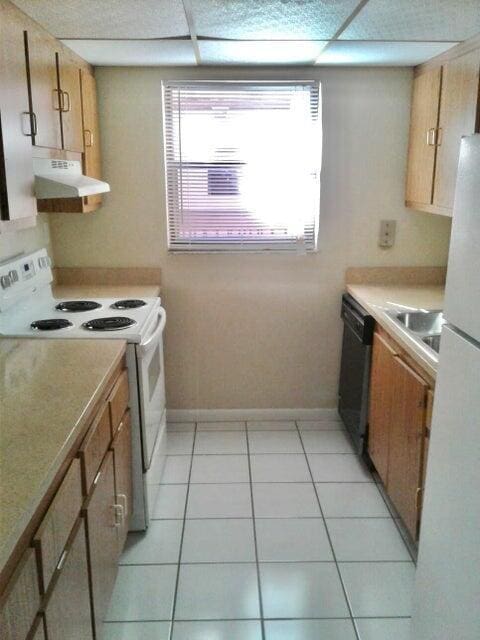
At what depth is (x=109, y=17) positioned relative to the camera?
2.12m

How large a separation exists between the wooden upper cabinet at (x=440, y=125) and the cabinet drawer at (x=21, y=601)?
6.86 ft

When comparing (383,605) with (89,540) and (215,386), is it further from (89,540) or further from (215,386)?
Result: (215,386)

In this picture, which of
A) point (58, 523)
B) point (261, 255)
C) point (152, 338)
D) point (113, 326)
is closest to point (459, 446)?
point (58, 523)

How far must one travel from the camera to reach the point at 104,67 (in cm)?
306

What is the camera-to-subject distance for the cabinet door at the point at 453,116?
2.28 meters

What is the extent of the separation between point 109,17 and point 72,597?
201 cm

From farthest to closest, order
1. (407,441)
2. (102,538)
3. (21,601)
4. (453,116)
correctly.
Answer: (453,116) < (407,441) < (102,538) < (21,601)

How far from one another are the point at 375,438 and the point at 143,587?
1.30m

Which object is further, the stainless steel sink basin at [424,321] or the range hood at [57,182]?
the stainless steel sink basin at [424,321]

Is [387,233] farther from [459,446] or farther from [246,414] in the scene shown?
[459,446]

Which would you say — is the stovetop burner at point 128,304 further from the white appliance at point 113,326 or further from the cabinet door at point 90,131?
the cabinet door at point 90,131

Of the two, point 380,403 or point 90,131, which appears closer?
point 380,403

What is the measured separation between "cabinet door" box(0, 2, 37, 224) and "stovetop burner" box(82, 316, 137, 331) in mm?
537

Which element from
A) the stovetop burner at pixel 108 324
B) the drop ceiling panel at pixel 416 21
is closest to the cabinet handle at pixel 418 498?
the stovetop burner at pixel 108 324
